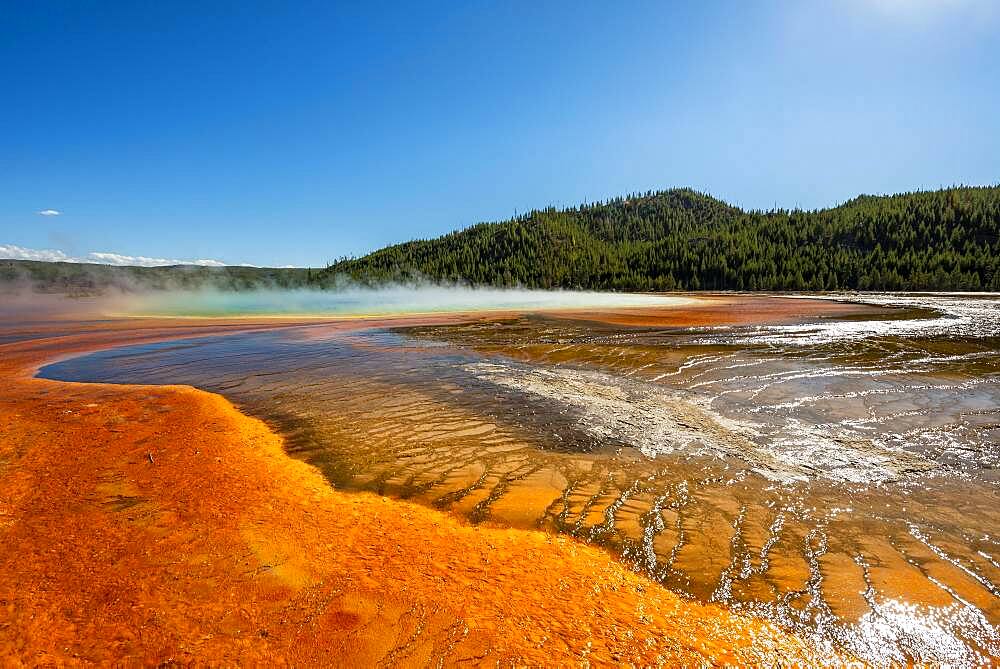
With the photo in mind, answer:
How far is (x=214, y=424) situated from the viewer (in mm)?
7758

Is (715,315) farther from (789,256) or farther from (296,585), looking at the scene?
(789,256)

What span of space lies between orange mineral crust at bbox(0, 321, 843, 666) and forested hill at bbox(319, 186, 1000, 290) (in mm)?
110258

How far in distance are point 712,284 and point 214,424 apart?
129m

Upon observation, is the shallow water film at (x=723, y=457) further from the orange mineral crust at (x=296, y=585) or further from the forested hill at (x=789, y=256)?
the forested hill at (x=789, y=256)

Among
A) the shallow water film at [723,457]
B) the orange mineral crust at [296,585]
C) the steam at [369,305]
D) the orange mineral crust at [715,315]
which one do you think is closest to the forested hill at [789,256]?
the steam at [369,305]

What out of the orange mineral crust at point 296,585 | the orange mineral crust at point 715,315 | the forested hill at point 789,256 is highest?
the forested hill at point 789,256

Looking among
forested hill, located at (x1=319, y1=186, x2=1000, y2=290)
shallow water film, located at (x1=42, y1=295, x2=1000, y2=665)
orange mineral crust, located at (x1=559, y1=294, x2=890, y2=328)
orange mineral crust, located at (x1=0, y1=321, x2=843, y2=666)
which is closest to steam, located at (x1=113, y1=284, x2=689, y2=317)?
orange mineral crust, located at (x1=559, y1=294, x2=890, y2=328)

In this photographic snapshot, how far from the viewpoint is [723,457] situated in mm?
6227

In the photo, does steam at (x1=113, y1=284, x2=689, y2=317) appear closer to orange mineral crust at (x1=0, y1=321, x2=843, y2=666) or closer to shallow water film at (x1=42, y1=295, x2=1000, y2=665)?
shallow water film at (x1=42, y1=295, x2=1000, y2=665)

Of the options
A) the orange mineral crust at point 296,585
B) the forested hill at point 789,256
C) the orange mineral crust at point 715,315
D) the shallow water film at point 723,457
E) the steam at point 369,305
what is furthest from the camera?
the forested hill at point 789,256

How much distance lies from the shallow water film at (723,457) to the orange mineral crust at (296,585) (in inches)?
20.3

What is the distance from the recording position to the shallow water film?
11.7 feet

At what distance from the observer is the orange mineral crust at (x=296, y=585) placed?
2.90 metres

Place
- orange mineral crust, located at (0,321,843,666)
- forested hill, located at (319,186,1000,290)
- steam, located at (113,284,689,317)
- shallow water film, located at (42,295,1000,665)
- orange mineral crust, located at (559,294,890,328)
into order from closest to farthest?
orange mineral crust, located at (0,321,843,666), shallow water film, located at (42,295,1000,665), orange mineral crust, located at (559,294,890,328), steam, located at (113,284,689,317), forested hill, located at (319,186,1000,290)
